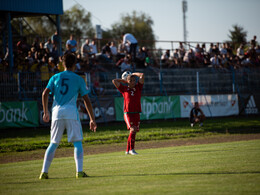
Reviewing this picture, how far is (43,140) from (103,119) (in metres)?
4.98

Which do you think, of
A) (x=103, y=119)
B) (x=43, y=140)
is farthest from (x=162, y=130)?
(x=43, y=140)

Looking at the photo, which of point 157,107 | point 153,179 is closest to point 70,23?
point 157,107

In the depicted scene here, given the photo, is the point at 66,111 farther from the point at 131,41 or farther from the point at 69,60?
the point at 131,41

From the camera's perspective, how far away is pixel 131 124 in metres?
10.7

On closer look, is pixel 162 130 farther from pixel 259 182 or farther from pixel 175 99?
pixel 259 182

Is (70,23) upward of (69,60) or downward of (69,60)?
upward

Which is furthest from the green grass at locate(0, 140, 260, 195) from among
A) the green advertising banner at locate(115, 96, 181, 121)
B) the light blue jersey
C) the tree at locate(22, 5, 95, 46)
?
the tree at locate(22, 5, 95, 46)

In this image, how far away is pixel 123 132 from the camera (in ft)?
60.7

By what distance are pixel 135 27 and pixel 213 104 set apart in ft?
203

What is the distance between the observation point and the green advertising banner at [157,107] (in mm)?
20938

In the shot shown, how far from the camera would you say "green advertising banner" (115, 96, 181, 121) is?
Result: 824 inches

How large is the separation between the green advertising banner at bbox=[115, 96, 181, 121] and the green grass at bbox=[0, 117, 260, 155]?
0.43m

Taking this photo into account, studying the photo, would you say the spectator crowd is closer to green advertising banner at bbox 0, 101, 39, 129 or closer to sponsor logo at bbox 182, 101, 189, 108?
green advertising banner at bbox 0, 101, 39, 129

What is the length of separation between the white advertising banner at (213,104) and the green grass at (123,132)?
107 cm
